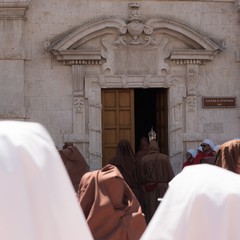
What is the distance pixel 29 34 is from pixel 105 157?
278 cm

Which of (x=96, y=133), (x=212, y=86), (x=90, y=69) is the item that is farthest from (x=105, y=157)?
(x=212, y=86)

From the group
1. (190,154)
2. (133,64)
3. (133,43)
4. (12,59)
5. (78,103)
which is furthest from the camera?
(133,64)

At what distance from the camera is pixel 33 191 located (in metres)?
1.78

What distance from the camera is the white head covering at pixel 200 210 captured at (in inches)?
77.8

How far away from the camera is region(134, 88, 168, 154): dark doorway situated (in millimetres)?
13094

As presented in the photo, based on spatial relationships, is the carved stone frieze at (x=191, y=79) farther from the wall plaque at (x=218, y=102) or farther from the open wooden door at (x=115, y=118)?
the open wooden door at (x=115, y=118)

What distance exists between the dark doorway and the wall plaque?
79 cm

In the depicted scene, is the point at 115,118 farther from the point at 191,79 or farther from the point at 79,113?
the point at 191,79

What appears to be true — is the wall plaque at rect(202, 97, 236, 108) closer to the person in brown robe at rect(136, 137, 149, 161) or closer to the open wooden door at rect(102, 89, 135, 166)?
the open wooden door at rect(102, 89, 135, 166)

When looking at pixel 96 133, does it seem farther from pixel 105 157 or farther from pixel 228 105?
pixel 228 105

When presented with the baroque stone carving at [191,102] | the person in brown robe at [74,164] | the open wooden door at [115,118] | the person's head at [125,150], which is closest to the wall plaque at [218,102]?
the baroque stone carving at [191,102]

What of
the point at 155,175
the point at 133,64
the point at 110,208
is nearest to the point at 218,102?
the point at 133,64

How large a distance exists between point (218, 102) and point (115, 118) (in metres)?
2.05

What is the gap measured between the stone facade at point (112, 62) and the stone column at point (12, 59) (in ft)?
0.06
